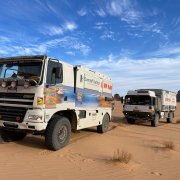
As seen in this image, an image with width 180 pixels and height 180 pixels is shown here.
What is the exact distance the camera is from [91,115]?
1392 centimetres

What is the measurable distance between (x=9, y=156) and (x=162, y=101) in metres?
18.3

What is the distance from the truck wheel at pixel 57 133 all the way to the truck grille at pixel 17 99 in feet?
3.68

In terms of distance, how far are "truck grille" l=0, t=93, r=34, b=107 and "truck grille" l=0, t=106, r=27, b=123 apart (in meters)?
0.14

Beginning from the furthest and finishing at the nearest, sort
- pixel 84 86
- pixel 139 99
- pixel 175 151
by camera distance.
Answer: pixel 139 99, pixel 84 86, pixel 175 151

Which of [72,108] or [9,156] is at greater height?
[72,108]

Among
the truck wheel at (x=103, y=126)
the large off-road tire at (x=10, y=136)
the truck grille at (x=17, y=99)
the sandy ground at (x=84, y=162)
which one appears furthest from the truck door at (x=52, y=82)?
the truck wheel at (x=103, y=126)

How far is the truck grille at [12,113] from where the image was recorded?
10.2m

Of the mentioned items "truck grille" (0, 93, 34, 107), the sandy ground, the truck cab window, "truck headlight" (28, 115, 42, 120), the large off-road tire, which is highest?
the truck cab window

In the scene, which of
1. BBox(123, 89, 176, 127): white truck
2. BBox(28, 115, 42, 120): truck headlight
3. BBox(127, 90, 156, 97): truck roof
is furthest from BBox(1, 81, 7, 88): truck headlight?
BBox(127, 90, 156, 97): truck roof

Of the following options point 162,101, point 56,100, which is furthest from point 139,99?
point 56,100

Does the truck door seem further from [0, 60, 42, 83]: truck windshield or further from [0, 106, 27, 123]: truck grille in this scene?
[0, 106, 27, 123]: truck grille

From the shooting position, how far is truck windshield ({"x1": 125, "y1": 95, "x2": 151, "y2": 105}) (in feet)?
76.6

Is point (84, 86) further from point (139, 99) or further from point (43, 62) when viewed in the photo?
point (139, 99)

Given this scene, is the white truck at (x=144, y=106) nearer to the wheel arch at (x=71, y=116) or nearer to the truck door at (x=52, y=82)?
the wheel arch at (x=71, y=116)
